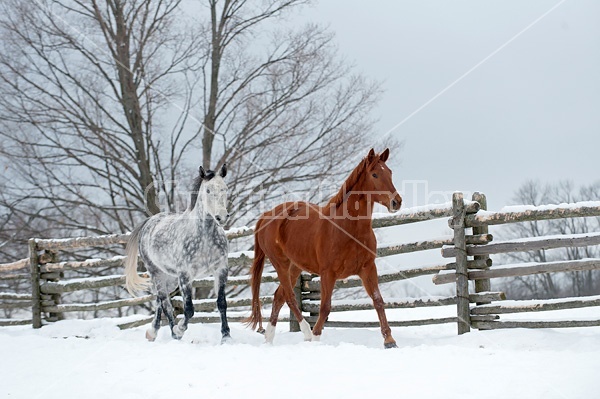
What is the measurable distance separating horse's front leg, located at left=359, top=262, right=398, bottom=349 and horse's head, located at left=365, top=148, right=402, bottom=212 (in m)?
0.67

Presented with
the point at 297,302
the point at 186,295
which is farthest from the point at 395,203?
the point at 297,302

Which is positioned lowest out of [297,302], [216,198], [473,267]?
[297,302]

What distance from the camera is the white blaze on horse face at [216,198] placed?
6175 millimetres

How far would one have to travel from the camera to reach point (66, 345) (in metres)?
6.48

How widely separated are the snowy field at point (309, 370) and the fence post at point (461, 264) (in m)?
0.55

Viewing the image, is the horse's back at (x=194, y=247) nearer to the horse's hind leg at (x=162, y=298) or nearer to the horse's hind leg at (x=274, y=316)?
the horse's hind leg at (x=162, y=298)

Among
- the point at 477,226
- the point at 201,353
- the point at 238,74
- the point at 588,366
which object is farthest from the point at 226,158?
the point at 588,366

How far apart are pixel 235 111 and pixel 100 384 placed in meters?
9.89

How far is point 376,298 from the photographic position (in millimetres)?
6059

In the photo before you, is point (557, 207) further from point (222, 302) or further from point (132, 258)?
point (132, 258)

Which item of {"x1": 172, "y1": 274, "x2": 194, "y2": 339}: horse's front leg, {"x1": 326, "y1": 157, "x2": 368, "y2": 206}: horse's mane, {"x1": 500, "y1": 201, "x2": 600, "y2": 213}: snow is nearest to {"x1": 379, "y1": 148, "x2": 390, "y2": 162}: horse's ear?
{"x1": 326, "y1": 157, "x2": 368, "y2": 206}: horse's mane

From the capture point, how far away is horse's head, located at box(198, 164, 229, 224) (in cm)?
618

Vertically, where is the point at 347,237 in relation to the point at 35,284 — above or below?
above

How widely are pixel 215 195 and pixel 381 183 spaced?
1705mm
